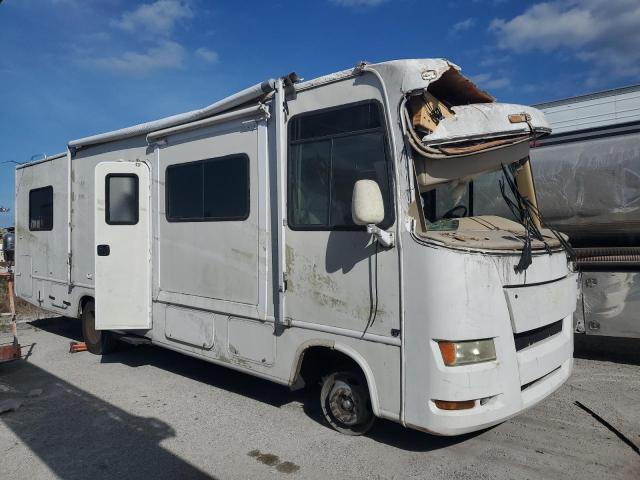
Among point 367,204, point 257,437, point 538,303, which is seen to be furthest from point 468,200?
point 257,437

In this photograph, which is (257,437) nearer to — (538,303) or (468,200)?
(538,303)

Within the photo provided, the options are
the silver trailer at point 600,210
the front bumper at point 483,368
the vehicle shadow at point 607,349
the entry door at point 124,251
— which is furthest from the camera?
the vehicle shadow at point 607,349

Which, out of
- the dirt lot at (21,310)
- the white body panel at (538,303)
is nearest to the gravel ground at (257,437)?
the white body panel at (538,303)

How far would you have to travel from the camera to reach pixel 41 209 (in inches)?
331

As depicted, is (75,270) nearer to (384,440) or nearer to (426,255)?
(384,440)

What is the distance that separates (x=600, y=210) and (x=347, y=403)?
390 centimetres

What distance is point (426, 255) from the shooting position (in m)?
3.56

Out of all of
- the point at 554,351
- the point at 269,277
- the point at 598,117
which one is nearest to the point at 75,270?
the point at 269,277

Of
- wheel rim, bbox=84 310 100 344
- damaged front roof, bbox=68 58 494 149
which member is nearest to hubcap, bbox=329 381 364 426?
damaged front roof, bbox=68 58 494 149

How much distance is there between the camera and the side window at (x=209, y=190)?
16.3 feet

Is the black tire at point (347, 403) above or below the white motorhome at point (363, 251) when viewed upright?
below

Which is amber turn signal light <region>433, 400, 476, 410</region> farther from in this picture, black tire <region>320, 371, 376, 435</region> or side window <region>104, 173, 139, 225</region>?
side window <region>104, 173, 139, 225</region>

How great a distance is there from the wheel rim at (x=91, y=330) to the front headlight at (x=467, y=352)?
5471 mm

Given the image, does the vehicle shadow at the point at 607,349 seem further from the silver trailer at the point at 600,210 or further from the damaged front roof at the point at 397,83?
the damaged front roof at the point at 397,83
